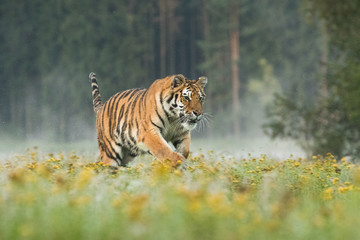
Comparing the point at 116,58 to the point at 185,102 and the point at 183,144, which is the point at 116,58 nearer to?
the point at 183,144

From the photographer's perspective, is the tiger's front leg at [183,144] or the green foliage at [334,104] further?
the green foliage at [334,104]

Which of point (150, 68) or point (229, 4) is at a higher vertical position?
point (229, 4)

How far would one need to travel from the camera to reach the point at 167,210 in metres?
3.86

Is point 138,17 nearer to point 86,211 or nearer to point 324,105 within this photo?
point 324,105

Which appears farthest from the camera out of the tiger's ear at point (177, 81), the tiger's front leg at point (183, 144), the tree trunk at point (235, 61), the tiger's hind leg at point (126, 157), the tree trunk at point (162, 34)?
the tree trunk at point (162, 34)

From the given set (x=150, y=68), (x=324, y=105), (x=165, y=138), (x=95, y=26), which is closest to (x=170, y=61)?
(x=150, y=68)

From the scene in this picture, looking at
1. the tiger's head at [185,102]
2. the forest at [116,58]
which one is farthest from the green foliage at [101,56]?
the tiger's head at [185,102]

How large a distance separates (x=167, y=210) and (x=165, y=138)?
4.61 metres

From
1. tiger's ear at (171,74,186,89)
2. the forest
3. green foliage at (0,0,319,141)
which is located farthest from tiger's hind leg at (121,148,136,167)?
green foliage at (0,0,319,141)

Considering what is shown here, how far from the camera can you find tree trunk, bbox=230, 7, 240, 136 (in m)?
43.1

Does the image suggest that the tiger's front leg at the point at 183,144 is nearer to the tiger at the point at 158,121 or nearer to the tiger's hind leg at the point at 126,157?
the tiger at the point at 158,121

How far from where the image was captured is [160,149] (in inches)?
318

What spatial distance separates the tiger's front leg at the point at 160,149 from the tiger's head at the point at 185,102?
371mm

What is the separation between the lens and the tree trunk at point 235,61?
43.1 meters
